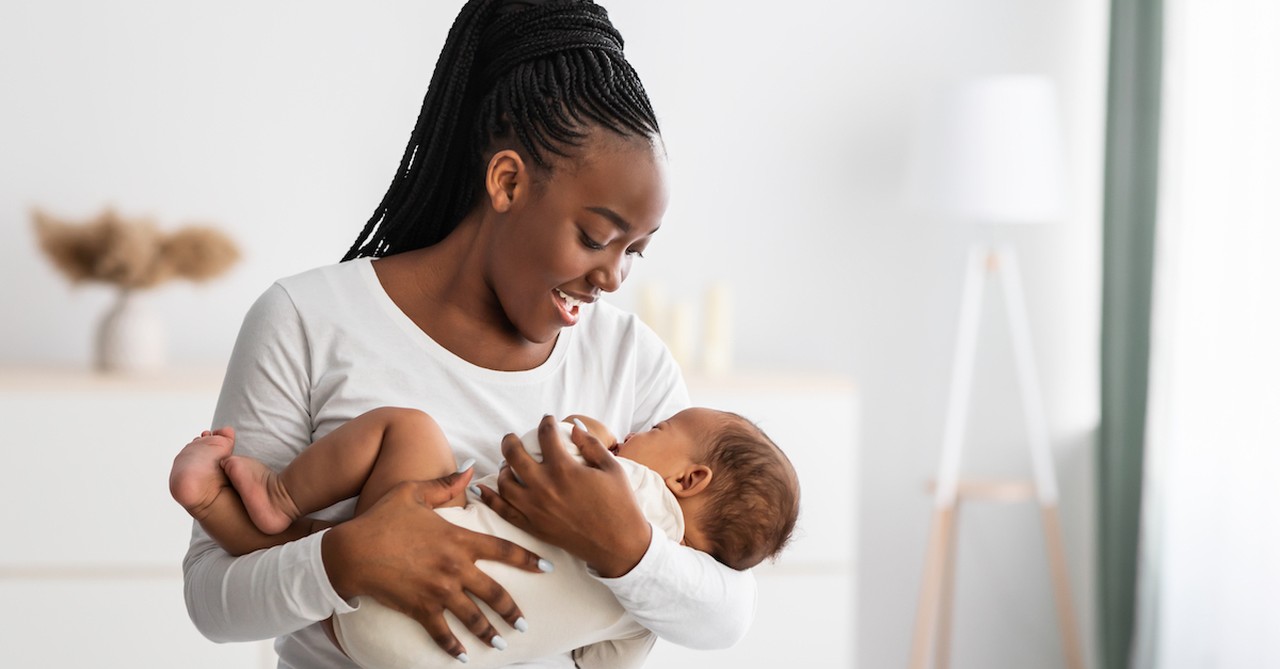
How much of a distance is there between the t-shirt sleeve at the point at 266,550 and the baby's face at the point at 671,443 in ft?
1.21

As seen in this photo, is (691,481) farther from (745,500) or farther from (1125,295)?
(1125,295)

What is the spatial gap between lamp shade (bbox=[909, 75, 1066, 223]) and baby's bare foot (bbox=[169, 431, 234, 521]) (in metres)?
2.38

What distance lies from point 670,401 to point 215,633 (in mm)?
591

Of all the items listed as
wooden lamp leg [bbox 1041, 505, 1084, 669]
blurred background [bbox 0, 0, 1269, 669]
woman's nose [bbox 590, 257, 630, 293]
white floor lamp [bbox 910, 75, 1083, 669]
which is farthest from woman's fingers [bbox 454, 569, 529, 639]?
wooden lamp leg [bbox 1041, 505, 1084, 669]

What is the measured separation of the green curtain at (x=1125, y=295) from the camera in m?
3.35

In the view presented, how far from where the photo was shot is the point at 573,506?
1245 mm

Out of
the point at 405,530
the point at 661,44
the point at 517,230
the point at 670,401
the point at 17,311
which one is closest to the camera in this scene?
the point at 405,530

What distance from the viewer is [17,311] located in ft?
10.8

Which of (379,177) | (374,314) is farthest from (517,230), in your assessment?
(379,177)

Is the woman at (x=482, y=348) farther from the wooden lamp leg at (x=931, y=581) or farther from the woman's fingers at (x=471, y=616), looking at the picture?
the wooden lamp leg at (x=931, y=581)

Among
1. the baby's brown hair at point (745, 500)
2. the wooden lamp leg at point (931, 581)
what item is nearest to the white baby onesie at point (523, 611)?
the baby's brown hair at point (745, 500)

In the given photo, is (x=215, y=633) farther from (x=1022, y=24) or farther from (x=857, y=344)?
(x=1022, y=24)

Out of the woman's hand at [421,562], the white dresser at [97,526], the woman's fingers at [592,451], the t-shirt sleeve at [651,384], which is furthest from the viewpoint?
the white dresser at [97,526]

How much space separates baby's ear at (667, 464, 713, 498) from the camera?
145 cm
